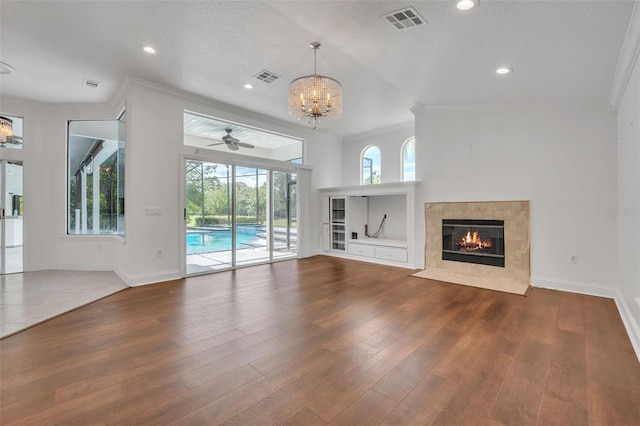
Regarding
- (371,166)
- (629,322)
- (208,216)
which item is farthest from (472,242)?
(208,216)

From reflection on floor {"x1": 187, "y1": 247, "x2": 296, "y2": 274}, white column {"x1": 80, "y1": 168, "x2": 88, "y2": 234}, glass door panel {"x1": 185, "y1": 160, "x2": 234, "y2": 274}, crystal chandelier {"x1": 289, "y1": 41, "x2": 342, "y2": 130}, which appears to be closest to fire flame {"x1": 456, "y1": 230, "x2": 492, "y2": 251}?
crystal chandelier {"x1": 289, "y1": 41, "x2": 342, "y2": 130}

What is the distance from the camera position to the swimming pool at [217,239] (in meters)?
5.24

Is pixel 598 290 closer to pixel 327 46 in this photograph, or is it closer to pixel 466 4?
pixel 466 4

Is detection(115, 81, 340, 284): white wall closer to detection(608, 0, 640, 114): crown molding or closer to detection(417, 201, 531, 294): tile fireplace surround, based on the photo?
detection(417, 201, 531, 294): tile fireplace surround

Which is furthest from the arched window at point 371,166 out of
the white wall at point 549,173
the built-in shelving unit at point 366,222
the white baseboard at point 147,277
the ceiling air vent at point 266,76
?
the white baseboard at point 147,277

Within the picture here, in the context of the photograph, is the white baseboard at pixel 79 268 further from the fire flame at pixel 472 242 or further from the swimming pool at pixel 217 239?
the fire flame at pixel 472 242

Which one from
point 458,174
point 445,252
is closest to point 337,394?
point 445,252

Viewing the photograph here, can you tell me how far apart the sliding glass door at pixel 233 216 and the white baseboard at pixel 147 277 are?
0.28 metres

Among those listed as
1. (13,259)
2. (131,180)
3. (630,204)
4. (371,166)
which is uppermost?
(371,166)

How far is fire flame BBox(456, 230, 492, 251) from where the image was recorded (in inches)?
198

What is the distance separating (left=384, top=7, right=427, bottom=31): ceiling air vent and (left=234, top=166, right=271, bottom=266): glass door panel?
3.95 meters

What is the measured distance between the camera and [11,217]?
5246 millimetres

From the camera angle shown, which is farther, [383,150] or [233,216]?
[383,150]

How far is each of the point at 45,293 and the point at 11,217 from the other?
251cm
